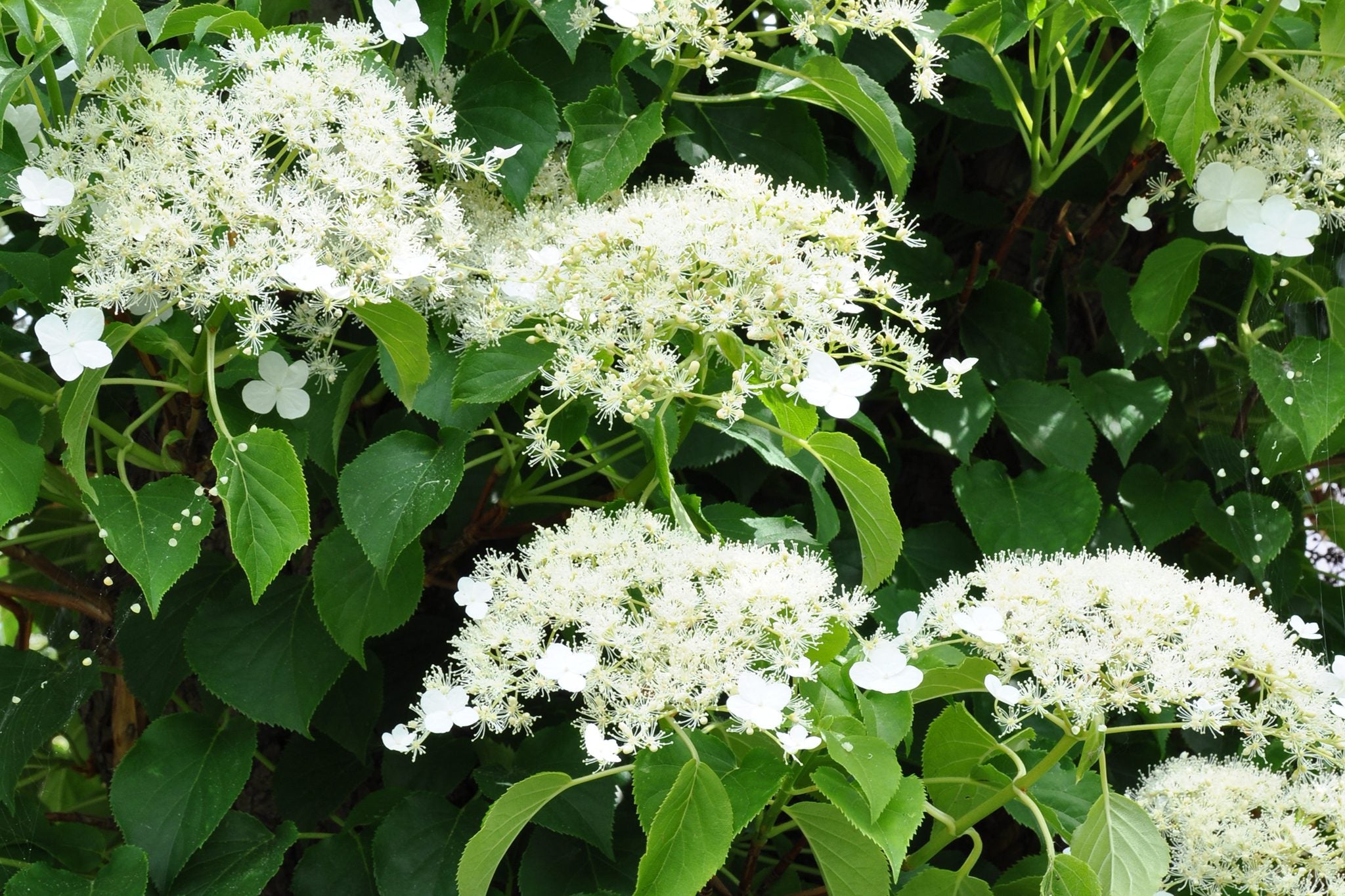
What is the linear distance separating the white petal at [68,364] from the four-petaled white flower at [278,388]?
0.15 m

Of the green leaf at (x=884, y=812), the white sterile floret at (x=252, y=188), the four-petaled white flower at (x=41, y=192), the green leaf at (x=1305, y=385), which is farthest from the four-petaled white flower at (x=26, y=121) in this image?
the green leaf at (x=1305, y=385)

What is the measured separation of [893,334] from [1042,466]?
483mm

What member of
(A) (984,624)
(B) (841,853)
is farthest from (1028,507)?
(B) (841,853)

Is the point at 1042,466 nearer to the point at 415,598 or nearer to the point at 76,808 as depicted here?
the point at 415,598

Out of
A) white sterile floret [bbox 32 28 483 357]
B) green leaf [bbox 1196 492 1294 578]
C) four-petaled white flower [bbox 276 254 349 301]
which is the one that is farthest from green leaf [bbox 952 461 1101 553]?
four-petaled white flower [bbox 276 254 349 301]

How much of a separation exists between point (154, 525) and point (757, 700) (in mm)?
452

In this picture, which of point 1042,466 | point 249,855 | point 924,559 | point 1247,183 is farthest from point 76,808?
point 1247,183

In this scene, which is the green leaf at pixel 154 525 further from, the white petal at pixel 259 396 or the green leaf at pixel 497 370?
the green leaf at pixel 497 370

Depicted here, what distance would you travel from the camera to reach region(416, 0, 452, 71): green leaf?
1.04 meters

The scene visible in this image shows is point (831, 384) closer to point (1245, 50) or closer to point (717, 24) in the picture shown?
point (717, 24)

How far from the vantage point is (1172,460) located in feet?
4.49

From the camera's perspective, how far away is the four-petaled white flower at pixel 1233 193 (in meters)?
1.16

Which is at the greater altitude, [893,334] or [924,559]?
[893,334]

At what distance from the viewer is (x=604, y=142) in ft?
3.54
